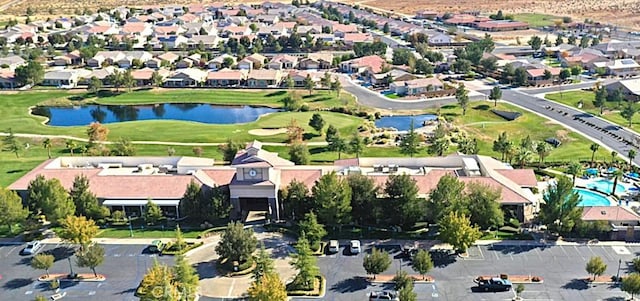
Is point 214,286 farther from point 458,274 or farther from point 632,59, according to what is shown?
point 632,59

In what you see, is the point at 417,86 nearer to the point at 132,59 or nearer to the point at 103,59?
the point at 132,59

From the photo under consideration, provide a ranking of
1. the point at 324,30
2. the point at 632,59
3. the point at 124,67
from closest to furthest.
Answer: the point at 632,59 < the point at 124,67 < the point at 324,30

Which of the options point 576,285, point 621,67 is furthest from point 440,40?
point 576,285

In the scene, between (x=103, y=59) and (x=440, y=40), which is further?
(x=440, y=40)

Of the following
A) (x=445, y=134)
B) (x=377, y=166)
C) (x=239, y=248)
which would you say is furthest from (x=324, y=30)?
(x=239, y=248)

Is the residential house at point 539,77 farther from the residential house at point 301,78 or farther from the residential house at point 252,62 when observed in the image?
the residential house at point 252,62

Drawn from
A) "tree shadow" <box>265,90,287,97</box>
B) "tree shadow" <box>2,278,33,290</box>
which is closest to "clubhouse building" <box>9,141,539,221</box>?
"tree shadow" <box>2,278,33,290</box>
